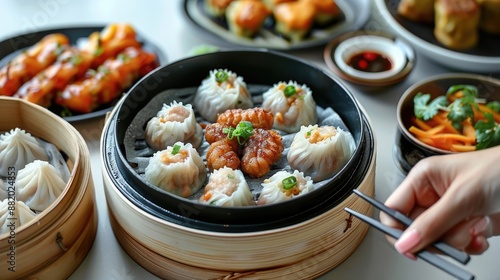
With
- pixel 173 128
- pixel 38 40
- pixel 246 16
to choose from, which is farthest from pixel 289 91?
pixel 38 40

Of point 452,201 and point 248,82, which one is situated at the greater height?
→ point 452,201

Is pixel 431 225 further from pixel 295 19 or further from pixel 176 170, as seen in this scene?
pixel 295 19

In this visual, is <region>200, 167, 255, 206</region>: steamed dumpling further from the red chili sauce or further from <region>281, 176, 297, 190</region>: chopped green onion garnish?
the red chili sauce

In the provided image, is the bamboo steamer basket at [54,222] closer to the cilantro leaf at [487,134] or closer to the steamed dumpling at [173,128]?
the steamed dumpling at [173,128]

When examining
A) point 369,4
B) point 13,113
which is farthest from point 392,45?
point 13,113

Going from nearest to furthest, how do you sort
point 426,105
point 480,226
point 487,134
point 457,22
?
point 480,226, point 487,134, point 426,105, point 457,22

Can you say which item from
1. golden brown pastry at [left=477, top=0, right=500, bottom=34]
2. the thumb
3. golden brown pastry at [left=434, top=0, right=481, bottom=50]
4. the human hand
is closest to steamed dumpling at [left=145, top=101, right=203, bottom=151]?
the human hand

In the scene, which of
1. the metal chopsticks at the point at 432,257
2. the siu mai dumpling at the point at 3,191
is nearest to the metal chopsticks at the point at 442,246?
the metal chopsticks at the point at 432,257
